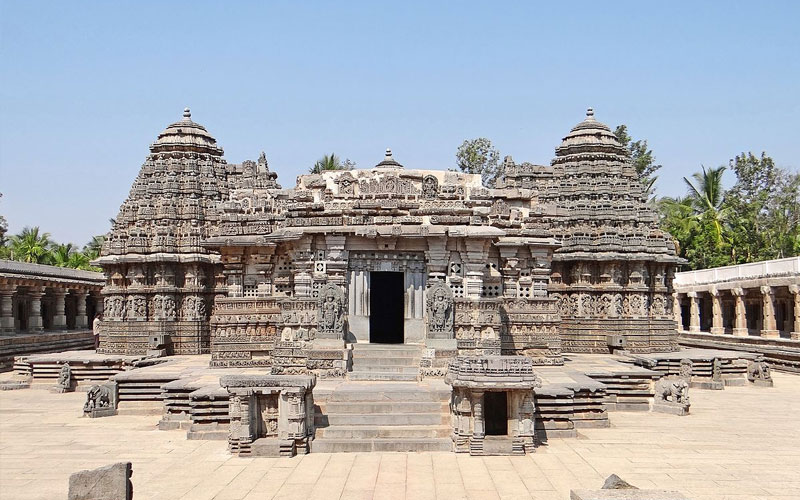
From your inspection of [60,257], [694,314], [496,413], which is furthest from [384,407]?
[60,257]

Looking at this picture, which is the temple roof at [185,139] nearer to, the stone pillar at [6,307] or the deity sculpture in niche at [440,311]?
the stone pillar at [6,307]

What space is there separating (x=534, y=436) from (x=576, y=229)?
46.3ft

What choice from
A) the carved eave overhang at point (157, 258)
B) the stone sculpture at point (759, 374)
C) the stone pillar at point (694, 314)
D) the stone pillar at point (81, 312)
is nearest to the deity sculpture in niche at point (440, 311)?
the stone sculpture at point (759, 374)

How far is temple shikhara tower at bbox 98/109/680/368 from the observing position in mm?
15422

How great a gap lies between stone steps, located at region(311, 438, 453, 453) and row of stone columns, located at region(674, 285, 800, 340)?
66.0 feet

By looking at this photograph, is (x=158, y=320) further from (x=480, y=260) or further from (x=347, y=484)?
(x=347, y=484)

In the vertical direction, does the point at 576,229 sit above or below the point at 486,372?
above

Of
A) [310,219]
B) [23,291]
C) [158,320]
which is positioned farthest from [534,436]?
[23,291]

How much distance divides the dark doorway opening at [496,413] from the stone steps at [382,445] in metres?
0.96

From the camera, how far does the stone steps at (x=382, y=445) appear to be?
1116 centimetres

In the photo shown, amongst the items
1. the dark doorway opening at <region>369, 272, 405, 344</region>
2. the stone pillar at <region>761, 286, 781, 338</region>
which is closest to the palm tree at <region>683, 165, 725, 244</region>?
the stone pillar at <region>761, 286, 781, 338</region>

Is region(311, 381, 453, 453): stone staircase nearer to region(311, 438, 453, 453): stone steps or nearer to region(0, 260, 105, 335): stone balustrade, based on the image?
region(311, 438, 453, 453): stone steps

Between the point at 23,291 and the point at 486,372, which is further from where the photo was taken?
the point at 23,291

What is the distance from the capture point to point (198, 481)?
958cm
